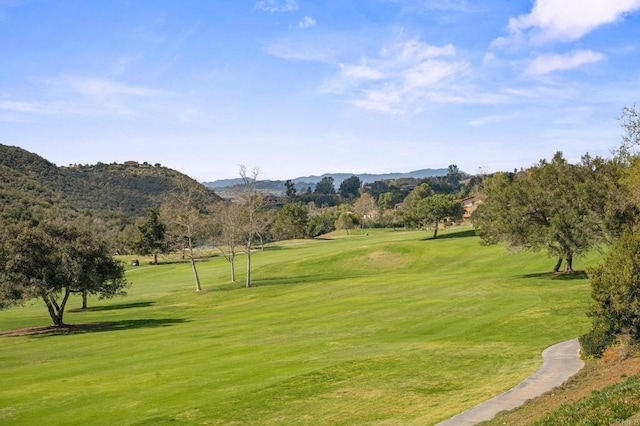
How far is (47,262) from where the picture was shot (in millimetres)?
42312

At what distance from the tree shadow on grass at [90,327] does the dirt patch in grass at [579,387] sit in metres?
30.8

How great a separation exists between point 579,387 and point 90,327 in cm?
3656

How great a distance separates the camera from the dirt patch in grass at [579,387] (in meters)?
15.6

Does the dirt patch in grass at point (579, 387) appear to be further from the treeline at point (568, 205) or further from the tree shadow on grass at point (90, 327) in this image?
the tree shadow on grass at point (90, 327)

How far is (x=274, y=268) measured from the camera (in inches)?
3302

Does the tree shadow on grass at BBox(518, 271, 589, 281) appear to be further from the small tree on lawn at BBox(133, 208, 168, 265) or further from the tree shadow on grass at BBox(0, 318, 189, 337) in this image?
Result: the small tree on lawn at BBox(133, 208, 168, 265)

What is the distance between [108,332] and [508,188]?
35780 millimetres

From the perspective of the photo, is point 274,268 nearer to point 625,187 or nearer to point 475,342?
point 625,187

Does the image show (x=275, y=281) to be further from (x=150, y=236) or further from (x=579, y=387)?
(x=579, y=387)

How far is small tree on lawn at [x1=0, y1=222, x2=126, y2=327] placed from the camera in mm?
41250

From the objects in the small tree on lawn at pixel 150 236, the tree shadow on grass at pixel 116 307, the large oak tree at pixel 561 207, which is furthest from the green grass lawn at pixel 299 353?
the small tree on lawn at pixel 150 236

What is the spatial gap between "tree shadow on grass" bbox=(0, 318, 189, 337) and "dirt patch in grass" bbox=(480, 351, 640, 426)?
3079 centimetres

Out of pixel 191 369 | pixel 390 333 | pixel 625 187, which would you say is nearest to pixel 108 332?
pixel 191 369

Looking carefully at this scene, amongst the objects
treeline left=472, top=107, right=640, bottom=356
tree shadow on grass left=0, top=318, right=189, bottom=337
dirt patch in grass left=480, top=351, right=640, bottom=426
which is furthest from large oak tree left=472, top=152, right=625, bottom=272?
tree shadow on grass left=0, top=318, right=189, bottom=337
